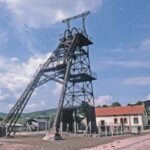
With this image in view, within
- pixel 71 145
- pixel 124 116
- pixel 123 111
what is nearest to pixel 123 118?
pixel 124 116

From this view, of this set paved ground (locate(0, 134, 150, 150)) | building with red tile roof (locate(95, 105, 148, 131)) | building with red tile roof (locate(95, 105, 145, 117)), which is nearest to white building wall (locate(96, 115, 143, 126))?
building with red tile roof (locate(95, 105, 148, 131))

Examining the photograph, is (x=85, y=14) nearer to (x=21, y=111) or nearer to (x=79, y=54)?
(x=79, y=54)

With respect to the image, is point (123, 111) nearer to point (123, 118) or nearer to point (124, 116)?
point (124, 116)

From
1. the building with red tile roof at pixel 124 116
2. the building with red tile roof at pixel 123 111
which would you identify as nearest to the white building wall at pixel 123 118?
the building with red tile roof at pixel 124 116

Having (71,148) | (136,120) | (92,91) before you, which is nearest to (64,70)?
(92,91)

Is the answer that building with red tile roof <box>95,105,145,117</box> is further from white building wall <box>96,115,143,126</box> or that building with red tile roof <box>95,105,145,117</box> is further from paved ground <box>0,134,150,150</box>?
paved ground <box>0,134,150,150</box>

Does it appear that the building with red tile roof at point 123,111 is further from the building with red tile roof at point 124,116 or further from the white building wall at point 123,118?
the white building wall at point 123,118

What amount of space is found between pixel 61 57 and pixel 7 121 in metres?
12.7

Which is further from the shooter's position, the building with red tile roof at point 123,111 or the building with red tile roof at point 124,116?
the building with red tile roof at point 123,111

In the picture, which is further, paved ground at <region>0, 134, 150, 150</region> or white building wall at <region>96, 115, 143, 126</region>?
white building wall at <region>96, 115, 143, 126</region>

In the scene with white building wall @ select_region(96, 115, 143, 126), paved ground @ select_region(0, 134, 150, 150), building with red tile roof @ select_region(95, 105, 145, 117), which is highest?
building with red tile roof @ select_region(95, 105, 145, 117)

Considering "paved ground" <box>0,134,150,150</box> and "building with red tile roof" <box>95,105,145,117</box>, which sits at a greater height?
"building with red tile roof" <box>95,105,145,117</box>

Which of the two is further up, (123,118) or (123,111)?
(123,111)

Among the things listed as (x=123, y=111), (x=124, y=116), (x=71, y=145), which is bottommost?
(x=71, y=145)
